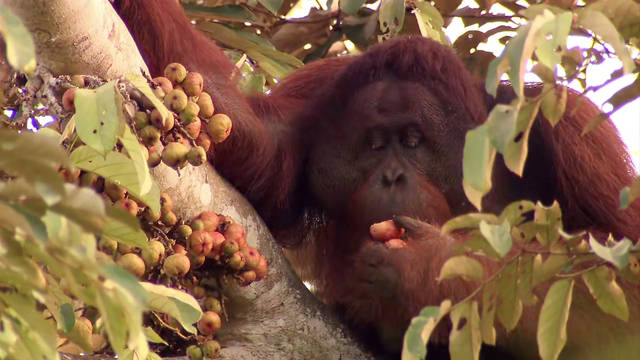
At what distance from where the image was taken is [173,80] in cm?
320

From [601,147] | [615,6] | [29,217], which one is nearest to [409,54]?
[601,147]

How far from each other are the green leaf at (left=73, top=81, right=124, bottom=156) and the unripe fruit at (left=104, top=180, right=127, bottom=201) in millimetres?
392

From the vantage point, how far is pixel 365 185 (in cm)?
414

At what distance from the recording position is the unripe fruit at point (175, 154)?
2.93 meters

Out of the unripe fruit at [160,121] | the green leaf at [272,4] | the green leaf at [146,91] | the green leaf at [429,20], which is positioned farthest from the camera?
the green leaf at [429,20]

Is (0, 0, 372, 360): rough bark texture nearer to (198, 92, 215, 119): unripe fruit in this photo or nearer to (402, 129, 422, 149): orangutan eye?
(198, 92, 215, 119): unripe fruit

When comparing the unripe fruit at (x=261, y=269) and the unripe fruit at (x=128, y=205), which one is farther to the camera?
the unripe fruit at (x=261, y=269)

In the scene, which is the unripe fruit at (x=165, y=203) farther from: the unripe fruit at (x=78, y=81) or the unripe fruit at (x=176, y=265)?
the unripe fruit at (x=78, y=81)

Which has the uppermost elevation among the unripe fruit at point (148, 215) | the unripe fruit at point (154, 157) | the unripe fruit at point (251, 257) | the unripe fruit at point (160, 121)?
the unripe fruit at point (160, 121)

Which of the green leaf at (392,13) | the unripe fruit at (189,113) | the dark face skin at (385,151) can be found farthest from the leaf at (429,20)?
the unripe fruit at (189,113)

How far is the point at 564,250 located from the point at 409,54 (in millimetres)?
1969

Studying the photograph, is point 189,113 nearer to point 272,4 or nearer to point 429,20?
point 272,4

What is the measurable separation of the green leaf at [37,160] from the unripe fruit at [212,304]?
1.65m

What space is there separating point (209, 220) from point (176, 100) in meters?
0.44
